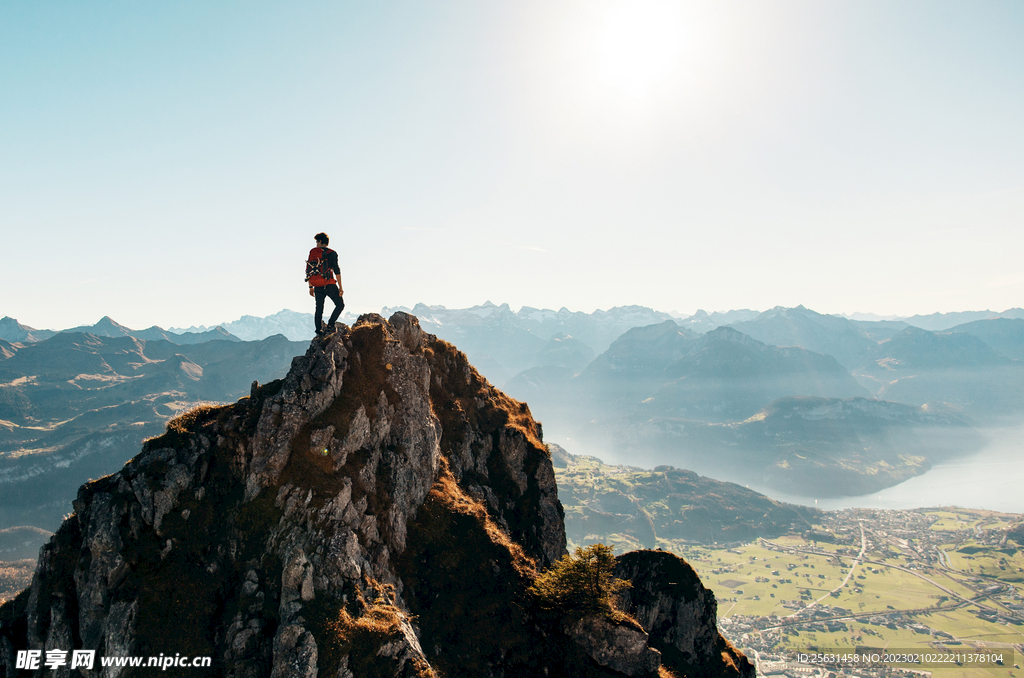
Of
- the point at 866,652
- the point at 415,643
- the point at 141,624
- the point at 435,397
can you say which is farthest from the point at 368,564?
the point at 866,652

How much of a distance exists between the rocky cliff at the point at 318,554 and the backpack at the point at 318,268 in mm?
5154

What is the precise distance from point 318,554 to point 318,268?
844 inches

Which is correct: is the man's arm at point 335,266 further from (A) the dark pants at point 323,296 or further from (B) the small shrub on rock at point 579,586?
(B) the small shrub on rock at point 579,586

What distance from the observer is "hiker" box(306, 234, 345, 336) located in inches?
1459

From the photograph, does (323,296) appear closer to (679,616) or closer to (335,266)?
(335,266)

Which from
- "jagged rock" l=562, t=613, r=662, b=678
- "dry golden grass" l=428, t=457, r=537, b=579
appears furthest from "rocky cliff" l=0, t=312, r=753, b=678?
"dry golden grass" l=428, t=457, r=537, b=579

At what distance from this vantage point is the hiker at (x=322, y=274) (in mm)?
37062

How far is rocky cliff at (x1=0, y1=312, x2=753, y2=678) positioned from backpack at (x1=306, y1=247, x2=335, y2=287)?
5.15 metres

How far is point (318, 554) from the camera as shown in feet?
94.2

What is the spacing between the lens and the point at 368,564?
31797 mm

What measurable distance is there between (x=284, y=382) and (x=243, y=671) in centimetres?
1893

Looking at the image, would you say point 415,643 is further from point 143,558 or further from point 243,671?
point 143,558

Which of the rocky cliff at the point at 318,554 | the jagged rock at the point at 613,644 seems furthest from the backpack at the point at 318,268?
the jagged rock at the point at 613,644

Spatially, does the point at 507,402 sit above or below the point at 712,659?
above
